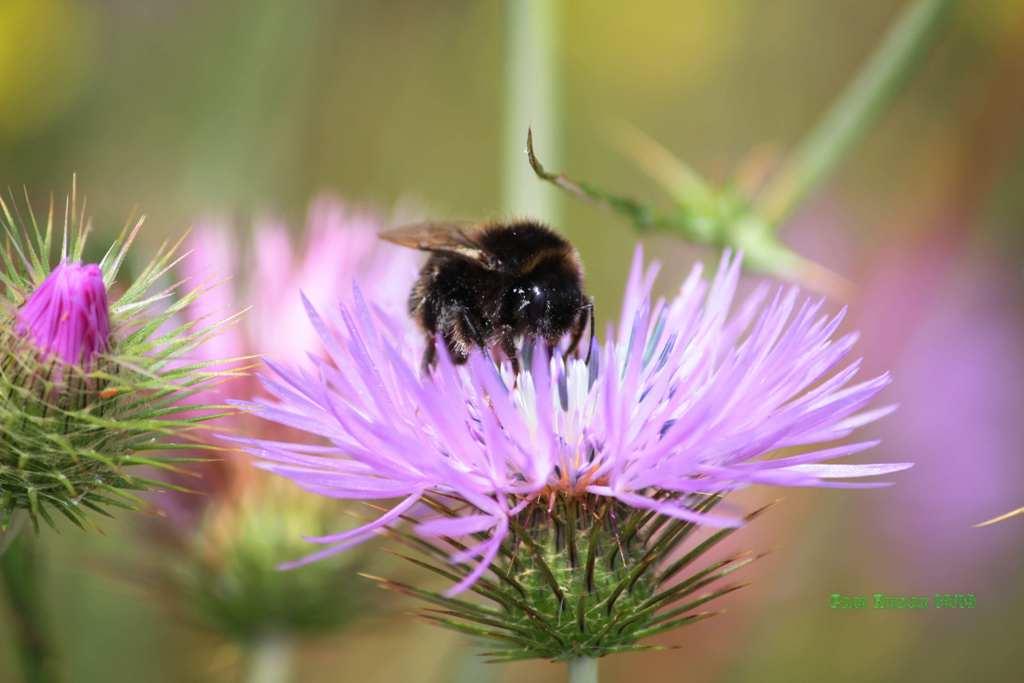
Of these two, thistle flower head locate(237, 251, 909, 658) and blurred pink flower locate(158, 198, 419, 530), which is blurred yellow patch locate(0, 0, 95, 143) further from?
thistle flower head locate(237, 251, 909, 658)

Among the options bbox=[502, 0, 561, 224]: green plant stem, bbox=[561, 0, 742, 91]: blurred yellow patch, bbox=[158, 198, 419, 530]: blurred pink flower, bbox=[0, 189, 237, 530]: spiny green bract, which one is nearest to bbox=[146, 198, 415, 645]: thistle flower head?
bbox=[158, 198, 419, 530]: blurred pink flower

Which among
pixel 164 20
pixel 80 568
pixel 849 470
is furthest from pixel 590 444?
pixel 164 20

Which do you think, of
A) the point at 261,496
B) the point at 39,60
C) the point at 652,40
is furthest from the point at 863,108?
the point at 39,60

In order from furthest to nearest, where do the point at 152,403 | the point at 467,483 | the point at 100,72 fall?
the point at 100,72 → the point at 152,403 → the point at 467,483

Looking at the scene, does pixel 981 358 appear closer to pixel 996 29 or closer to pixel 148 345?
pixel 996 29

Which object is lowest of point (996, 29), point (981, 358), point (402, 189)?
point (981, 358)

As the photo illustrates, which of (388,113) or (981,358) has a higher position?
(388,113)

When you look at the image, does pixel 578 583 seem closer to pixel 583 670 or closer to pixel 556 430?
pixel 583 670
